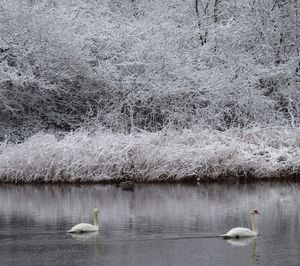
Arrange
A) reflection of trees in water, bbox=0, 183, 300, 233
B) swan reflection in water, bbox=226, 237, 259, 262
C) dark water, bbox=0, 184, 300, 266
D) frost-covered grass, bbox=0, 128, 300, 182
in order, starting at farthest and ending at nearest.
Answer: frost-covered grass, bbox=0, 128, 300, 182 < reflection of trees in water, bbox=0, 183, 300, 233 < swan reflection in water, bbox=226, 237, 259, 262 < dark water, bbox=0, 184, 300, 266

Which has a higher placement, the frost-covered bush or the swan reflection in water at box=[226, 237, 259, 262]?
the frost-covered bush

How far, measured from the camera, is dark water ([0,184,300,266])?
11836mm

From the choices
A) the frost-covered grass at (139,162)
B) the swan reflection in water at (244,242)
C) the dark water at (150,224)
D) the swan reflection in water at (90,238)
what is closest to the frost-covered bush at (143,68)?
the frost-covered grass at (139,162)

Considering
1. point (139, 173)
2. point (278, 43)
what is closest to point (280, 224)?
point (139, 173)

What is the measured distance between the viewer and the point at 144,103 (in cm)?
2639

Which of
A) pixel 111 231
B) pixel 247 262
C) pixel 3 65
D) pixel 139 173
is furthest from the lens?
pixel 3 65

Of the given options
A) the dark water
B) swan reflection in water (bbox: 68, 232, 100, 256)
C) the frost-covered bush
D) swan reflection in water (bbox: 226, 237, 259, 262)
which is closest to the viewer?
the dark water

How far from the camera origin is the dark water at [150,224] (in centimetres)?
1184

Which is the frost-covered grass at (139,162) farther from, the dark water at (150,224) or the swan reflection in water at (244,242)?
the swan reflection in water at (244,242)

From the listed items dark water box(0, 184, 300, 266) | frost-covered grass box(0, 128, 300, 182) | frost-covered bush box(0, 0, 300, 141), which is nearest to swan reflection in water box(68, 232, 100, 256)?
dark water box(0, 184, 300, 266)

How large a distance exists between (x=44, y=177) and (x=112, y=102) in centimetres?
590

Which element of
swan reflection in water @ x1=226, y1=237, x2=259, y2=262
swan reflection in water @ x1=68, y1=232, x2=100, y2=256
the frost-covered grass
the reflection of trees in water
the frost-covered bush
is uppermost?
the frost-covered bush

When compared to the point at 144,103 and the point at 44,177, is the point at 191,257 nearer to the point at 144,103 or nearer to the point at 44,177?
the point at 44,177

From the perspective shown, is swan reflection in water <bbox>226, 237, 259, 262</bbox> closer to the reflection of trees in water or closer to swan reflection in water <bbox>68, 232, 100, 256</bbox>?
the reflection of trees in water
